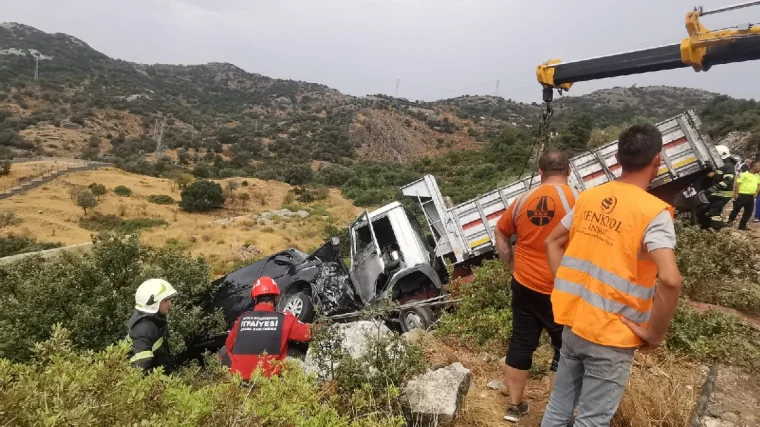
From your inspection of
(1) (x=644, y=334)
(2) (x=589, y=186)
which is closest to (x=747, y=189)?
(2) (x=589, y=186)

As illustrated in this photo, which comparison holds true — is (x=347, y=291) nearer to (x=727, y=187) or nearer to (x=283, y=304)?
(x=283, y=304)

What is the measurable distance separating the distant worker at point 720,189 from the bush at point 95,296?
28.4 ft

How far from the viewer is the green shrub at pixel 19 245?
15.8 m

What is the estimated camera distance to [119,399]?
1.62 m

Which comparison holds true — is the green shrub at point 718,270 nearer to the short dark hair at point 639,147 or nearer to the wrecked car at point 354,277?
the wrecked car at point 354,277

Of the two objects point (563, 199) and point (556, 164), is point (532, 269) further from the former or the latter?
point (556, 164)

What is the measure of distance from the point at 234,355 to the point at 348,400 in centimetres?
128

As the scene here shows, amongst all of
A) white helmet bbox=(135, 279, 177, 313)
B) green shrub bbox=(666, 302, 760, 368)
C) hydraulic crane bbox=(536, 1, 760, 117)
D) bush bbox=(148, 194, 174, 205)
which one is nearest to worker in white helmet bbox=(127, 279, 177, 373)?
white helmet bbox=(135, 279, 177, 313)

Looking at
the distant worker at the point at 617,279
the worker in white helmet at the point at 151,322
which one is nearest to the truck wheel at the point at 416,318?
the worker in white helmet at the point at 151,322

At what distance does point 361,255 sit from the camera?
25.9 feet

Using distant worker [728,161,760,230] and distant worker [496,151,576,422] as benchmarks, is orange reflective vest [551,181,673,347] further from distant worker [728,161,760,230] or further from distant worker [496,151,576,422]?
distant worker [728,161,760,230]

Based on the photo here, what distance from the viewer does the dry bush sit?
282 centimetres

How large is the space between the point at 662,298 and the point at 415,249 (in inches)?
228

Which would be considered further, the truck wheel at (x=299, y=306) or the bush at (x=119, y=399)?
the truck wheel at (x=299, y=306)
